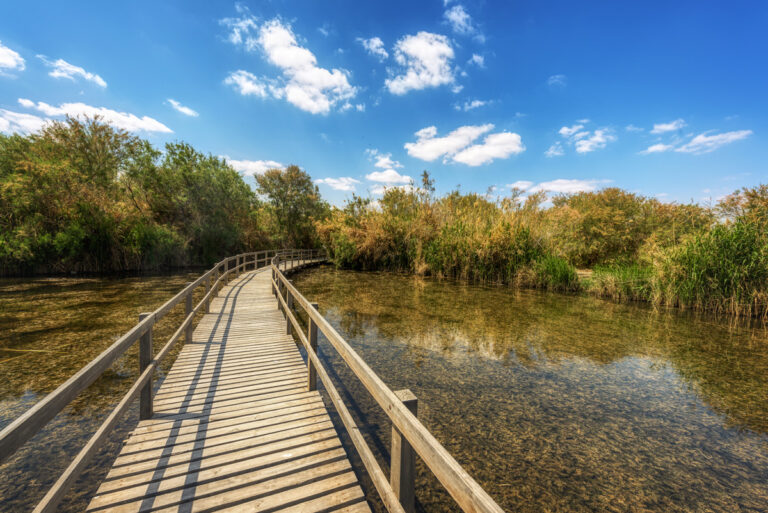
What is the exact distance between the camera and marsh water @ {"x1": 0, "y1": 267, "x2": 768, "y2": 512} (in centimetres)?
278

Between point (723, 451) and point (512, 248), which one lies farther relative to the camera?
point (512, 248)

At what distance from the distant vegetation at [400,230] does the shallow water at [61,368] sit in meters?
7.30

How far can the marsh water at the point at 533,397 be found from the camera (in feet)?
9.11

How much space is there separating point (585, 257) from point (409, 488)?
24.9m

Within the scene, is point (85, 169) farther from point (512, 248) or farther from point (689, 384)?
point (689, 384)

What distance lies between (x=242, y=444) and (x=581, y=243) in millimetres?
23372

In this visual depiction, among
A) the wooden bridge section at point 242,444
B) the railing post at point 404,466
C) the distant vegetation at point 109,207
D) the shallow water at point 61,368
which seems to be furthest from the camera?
the distant vegetation at point 109,207

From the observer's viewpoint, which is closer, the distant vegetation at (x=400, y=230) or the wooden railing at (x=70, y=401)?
the wooden railing at (x=70, y=401)

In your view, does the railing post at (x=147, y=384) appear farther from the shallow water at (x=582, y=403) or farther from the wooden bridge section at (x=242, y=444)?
the shallow water at (x=582, y=403)

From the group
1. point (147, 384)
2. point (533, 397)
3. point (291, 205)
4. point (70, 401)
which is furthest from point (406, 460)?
point (291, 205)

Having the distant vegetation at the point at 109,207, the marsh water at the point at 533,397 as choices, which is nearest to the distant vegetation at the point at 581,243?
the marsh water at the point at 533,397

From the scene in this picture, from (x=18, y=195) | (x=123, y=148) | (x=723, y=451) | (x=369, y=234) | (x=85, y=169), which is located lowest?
(x=723, y=451)

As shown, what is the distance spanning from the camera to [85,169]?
69.4 ft

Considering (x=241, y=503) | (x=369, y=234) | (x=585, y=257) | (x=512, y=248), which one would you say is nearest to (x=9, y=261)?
(x=369, y=234)
